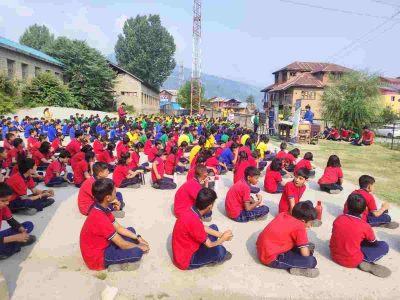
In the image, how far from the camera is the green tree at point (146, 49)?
54.1 m

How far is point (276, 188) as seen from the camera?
7953 mm

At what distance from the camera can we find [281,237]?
4.16 m

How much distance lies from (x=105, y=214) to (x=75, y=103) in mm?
29761

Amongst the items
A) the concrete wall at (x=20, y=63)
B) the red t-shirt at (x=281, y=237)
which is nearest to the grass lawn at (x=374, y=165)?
the red t-shirt at (x=281, y=237)

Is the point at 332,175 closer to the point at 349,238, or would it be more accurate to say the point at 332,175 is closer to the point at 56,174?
the point at 349,238

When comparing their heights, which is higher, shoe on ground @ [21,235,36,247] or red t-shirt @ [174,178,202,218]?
red t-shirt @ [174,178,202,218]

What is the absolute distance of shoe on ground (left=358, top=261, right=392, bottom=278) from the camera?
4.26 m

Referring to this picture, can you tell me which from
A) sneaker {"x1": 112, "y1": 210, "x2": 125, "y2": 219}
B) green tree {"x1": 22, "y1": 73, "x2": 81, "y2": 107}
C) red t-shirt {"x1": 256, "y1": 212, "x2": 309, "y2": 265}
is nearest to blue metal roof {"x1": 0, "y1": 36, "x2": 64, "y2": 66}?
green tree {"x1": 22, "y1": 73, "x2": 81, "y2": 107}

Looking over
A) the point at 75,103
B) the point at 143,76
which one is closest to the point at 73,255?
the point at 75,103

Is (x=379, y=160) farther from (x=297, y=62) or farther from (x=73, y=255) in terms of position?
(x=297, y=62)

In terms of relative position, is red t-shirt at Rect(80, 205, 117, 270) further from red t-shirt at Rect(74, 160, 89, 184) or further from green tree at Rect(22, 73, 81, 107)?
green tree at Rect(22, 73, 81, 107)

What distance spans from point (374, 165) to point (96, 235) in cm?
1141

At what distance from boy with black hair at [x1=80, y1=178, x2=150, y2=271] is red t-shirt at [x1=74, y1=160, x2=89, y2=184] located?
3778mm

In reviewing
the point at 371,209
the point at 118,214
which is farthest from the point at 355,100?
the point at 118,214
